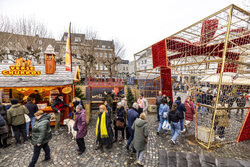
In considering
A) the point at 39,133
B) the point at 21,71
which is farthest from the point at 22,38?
the point at 39,133

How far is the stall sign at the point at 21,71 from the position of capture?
6645 millimetres

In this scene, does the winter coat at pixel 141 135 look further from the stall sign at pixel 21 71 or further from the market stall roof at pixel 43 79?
the stall sign at pixel 21 71

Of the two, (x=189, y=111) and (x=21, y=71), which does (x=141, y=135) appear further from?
(x=21, y=71)

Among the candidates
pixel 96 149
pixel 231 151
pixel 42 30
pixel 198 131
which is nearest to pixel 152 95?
pixel 198 131

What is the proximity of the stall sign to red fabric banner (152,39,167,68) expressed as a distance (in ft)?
24.8

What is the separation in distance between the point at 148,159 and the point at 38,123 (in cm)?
371

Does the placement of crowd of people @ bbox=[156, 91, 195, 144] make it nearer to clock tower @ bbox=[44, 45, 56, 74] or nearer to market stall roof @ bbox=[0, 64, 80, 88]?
market stall roof @ bbox=[0, 64, 80, 88]

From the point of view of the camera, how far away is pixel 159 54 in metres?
7.18

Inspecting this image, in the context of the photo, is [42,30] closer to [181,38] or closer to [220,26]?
[181,38]

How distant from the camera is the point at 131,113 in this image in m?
4.12

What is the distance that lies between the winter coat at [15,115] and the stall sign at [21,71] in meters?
3.20

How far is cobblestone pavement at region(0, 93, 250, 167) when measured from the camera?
12.2 feet

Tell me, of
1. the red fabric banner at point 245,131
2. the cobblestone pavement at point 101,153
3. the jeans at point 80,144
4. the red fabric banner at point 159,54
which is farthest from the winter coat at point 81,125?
the red fabric banner at point 245,131

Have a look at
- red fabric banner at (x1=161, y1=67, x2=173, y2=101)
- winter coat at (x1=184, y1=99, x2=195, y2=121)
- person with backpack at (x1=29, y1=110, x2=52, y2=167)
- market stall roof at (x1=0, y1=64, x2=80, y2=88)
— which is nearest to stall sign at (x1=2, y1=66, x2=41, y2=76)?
market stall roof at (x1=0, y1=64, x2=80, y2=88)
